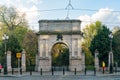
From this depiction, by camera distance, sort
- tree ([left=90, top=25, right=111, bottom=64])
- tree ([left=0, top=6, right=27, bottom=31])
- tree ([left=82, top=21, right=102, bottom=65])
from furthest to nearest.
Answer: tree ([left=82, top=21, right=102, bottom=65]), tree ([left=0, top=6, right=27, bottom=31]), tree ([left=90, top=25, right=111, bottom=64])

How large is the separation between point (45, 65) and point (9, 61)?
5936mm

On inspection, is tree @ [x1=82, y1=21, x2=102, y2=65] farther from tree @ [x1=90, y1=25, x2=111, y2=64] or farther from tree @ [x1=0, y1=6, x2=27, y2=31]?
tree @ [x1=90, y1=25, x2=111, y2=64]

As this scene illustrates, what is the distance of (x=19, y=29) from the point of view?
79625mm

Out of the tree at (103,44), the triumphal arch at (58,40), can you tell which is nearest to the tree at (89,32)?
the tree at (103,44)

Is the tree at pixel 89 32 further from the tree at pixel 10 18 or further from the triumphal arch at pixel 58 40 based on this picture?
the triumphal arch at pixel 58 40

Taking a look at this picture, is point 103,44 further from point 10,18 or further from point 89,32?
point 89,32

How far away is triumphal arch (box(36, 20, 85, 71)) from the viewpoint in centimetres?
5694

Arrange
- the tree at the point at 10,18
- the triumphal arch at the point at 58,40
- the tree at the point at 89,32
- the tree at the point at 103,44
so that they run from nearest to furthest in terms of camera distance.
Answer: the triumphal arch at the point at 58,40 → the tree at the point at 103,44 → the tree at the point at 10,18 → the tree at the point at 89,32

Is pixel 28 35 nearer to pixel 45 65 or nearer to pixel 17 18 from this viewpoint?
pixel 17 18

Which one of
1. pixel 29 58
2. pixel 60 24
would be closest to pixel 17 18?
pixel 29 58

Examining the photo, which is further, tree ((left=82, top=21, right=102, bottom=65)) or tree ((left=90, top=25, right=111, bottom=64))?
tree ((left=82, top=21, right=102, bottom=65))

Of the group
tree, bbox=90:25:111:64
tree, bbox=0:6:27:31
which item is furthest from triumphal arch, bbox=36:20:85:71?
tree, bbox=0:6:27:31

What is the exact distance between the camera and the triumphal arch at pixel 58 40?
5694 centimetres

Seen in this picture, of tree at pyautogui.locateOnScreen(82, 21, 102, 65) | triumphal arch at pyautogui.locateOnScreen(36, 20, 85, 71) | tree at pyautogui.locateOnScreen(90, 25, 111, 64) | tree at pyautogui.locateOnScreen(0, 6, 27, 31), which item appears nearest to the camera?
triumphal arch at pyautogui.locateOnScreen(36, 20, 85, 71)
